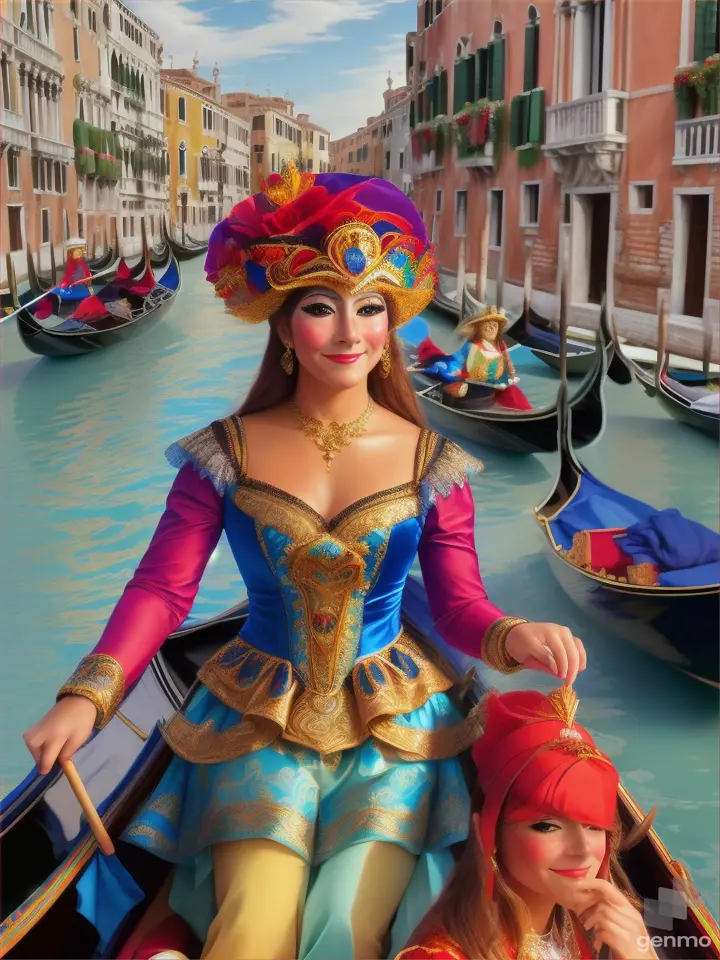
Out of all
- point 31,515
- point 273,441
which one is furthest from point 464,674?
point 31,515

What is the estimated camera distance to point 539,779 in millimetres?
989

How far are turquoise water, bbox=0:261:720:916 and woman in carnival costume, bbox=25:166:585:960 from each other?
38 centimetres

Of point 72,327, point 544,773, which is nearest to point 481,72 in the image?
point 72,327

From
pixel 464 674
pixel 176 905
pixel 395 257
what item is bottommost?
pixel 176 905

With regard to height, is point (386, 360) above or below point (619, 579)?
above

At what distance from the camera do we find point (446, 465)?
1.12 meters

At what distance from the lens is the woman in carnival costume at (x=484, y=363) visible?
6.45ft

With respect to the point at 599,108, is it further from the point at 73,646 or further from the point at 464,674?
the point at 73,646

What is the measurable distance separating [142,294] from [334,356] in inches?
32.7

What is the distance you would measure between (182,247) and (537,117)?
29.8 inches

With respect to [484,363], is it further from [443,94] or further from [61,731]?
[61,731]

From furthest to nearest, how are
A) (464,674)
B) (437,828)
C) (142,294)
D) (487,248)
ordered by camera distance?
1. (487,248)
2. (142,294)
3. (464,674)
4. (437,828)

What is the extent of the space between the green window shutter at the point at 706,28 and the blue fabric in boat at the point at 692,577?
103 centimetres

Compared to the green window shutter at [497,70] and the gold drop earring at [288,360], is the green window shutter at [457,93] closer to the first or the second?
the green window shutter at [497,70]
